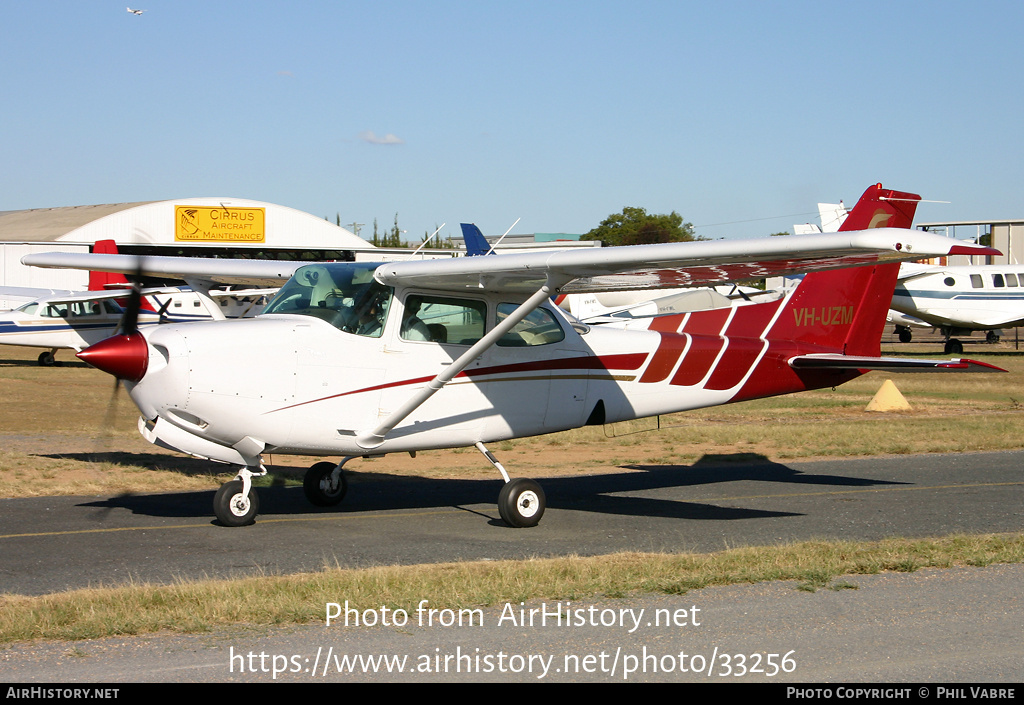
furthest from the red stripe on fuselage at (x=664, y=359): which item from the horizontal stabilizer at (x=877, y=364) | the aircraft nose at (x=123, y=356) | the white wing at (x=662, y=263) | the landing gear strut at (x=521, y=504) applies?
the aircraft nose at (x=123, y=356)

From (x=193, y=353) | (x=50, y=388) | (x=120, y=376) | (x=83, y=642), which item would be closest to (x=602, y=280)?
(x=193, y=353)

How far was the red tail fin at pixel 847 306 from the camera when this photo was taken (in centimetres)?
1188

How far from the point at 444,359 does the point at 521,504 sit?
1567 millimetres

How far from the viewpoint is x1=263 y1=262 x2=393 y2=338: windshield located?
8.83m

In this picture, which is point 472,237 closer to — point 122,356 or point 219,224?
point 219,224

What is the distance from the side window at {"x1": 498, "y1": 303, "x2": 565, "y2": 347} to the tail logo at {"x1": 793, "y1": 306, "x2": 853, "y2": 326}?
11.9 ft

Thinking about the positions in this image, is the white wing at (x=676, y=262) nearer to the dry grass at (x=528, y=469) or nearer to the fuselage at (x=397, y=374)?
the fuselage at (x=397, y=374)

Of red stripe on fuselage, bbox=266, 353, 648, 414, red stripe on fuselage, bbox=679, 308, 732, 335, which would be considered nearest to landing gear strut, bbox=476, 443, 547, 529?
red stripe on fuselage, bbox=266, 353, 648, 414

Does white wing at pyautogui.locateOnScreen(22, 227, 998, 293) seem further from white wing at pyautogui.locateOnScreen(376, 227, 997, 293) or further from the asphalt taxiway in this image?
the asphalt taxiway

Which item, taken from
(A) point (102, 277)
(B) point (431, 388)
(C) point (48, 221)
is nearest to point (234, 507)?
(B) point (431, 388)

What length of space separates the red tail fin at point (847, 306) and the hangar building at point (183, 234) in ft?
124

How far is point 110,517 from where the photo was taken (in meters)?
9.20

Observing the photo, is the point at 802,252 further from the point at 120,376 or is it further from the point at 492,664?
the point at 120,376

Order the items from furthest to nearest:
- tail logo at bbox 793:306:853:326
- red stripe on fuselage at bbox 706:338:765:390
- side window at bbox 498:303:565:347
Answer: tail logo at bbox 793:306:853:326
red stripe on fuselage at bbox 706:338:765:390
side window at bbox 498:303:565:347
